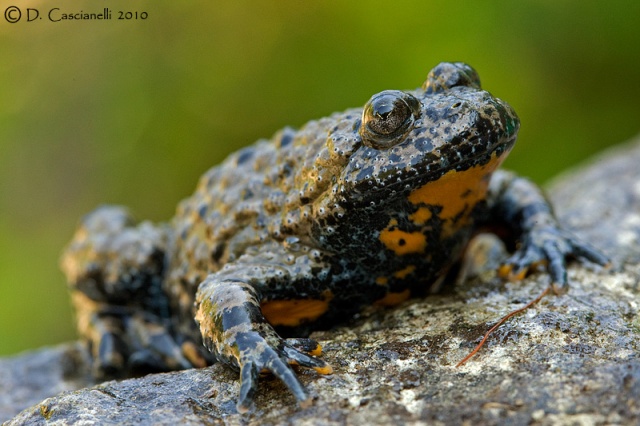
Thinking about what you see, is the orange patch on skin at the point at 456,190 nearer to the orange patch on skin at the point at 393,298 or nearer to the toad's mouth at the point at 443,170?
the toad's mouth at the point at 443,170

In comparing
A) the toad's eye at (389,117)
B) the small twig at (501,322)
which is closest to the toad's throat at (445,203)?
the toad's eye at (389,117)

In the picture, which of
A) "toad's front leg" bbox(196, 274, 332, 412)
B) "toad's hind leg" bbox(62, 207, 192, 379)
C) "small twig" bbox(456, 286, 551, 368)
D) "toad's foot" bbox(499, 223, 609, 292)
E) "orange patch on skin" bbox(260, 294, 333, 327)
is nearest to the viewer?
"toad's front leg" bbox(196, 274, 332, 412)

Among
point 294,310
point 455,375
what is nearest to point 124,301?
point 294,310

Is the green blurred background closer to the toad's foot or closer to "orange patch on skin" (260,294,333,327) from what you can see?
the toad's foot

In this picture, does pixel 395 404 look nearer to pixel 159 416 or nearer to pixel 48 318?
pixel 159 416

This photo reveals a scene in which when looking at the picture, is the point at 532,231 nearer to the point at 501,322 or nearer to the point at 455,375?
the point at 501,322

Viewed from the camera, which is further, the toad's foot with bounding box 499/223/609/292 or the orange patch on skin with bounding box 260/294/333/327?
the toad's foot with bounding box 499/223/609/292

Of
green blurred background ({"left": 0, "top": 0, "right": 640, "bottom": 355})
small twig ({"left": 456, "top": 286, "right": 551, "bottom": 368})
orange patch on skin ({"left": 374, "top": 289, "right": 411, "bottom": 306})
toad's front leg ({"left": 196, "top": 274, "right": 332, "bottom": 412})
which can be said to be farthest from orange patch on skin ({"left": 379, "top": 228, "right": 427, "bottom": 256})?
green blurred background ({"left": 0, "top": 0, "right": 640, "bottom": 355})
